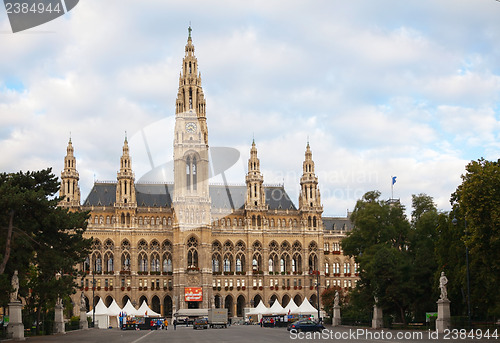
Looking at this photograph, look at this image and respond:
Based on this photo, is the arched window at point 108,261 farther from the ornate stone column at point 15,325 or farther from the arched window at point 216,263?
the ornate stone column at point 15,325

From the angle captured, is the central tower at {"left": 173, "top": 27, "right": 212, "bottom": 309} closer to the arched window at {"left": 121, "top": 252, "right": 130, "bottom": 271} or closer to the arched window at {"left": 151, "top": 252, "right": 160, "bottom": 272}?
the arched window at {"left": 151, "top": 252, "right": 160, "bottom": 272}

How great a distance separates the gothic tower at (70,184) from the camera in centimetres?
13688

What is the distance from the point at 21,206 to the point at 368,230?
45704mm

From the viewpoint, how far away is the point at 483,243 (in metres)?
54.1

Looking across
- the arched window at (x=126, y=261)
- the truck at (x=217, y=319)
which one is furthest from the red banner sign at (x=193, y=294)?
the truck at (x=217, y=319)

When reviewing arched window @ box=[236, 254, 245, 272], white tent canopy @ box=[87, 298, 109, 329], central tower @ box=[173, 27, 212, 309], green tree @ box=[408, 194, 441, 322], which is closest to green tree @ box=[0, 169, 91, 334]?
green tree @ box=[408, 194, 441, 322]

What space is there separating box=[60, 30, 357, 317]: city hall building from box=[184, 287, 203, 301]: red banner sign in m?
0.19

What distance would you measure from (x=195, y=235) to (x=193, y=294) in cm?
1136

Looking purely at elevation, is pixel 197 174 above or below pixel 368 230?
above

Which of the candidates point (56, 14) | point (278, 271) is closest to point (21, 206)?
point (56, 14)

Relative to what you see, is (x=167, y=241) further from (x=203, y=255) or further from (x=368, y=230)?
(x=368, y=230)

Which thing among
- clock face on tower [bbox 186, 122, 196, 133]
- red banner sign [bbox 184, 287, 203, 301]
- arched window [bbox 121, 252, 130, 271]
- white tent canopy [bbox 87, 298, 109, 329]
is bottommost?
white tent canopy [bbox 87, 298, 109, 329]

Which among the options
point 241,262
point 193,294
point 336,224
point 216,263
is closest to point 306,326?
point 193,294

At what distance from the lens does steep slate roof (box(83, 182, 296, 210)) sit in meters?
144
